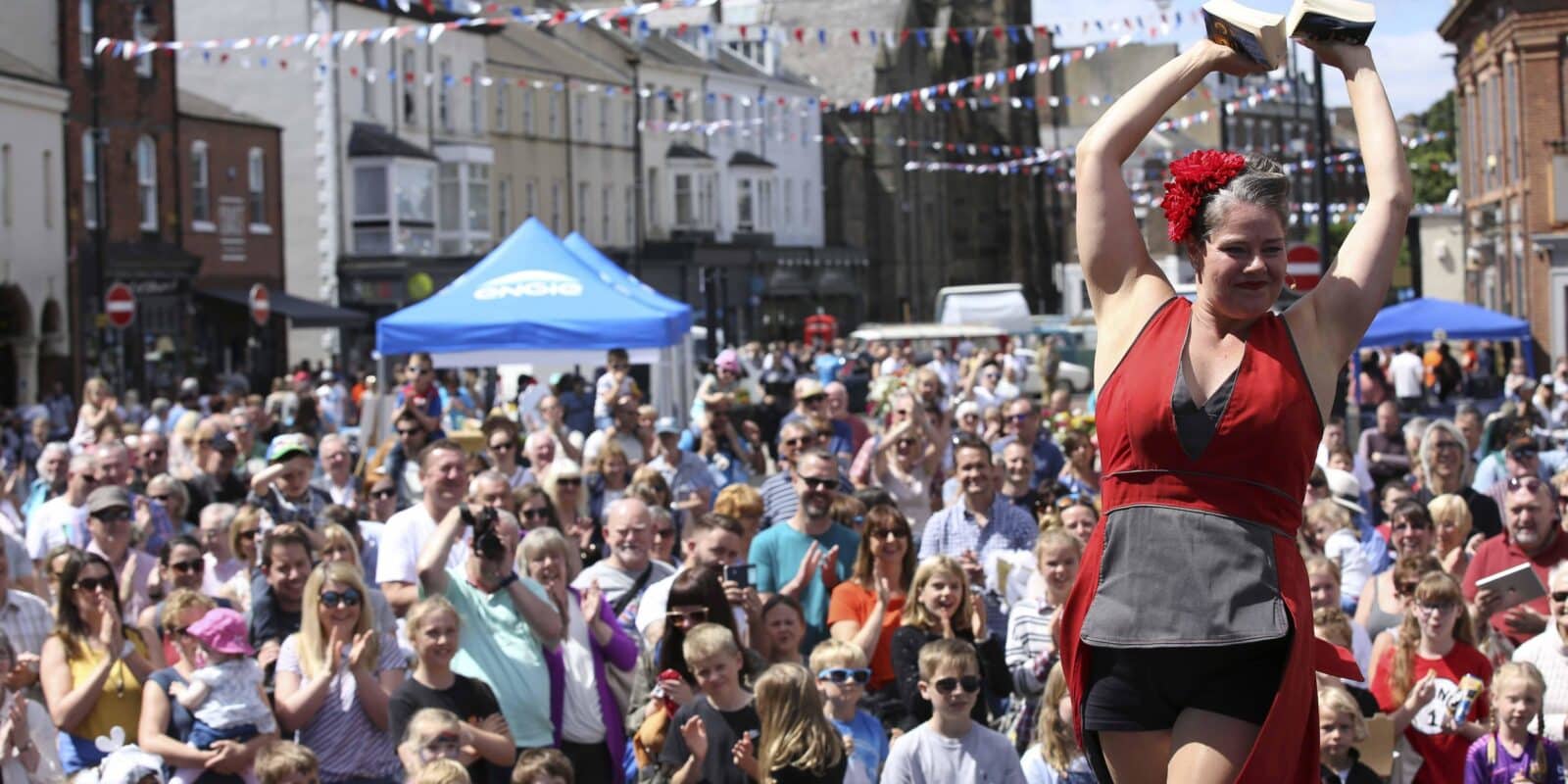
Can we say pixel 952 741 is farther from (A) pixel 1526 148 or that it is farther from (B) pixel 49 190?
(A) pixel 1526 148

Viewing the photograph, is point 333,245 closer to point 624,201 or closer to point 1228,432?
point 624,201

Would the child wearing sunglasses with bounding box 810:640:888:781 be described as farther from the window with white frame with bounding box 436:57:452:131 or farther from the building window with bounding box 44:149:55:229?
the window with white frame with bounding box 436:57:452:131

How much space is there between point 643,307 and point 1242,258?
16.1 meters

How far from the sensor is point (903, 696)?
830 cm

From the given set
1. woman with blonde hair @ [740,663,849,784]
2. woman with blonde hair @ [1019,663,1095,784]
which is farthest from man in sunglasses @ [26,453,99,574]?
woman with blonde hair @ [1019,663,1095,784]

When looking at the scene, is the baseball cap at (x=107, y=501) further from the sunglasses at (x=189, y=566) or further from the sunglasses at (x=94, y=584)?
the sunglasses at (x=94, y=584)

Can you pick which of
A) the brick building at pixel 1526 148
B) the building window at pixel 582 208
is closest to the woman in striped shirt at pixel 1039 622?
the brick building at pixel 1526 148

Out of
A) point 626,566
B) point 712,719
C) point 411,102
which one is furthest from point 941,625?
point 411,102

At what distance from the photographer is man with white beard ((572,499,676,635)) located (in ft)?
30.3

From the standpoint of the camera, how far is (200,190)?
44.4 meters

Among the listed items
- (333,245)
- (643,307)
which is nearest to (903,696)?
(643,307)

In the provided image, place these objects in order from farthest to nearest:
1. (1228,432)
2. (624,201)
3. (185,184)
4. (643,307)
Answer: (624,201) < (185,184) < (643,307) < (1228,432)

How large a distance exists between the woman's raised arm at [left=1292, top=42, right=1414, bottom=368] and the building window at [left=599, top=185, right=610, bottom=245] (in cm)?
6081

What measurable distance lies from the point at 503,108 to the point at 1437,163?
34.7m
